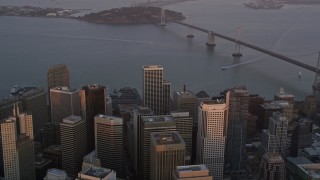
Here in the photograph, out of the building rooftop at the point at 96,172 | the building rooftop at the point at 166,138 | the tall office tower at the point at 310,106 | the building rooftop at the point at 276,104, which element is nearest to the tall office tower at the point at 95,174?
the building rooftop at the point at 96,172

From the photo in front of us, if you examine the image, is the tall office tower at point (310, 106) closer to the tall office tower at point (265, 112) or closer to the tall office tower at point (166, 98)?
the tall office tower at point (265, 112)

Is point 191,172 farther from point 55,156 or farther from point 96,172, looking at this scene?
point 55,156

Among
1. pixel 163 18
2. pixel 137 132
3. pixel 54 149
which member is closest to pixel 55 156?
pixel 54 149

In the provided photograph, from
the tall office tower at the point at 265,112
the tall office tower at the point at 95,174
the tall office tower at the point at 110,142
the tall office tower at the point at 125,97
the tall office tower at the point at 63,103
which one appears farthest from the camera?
the tall office tower at the point at 125,97

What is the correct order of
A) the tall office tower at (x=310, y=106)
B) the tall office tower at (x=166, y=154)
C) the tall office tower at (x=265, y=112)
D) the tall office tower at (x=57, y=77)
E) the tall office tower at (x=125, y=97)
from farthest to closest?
the tall office tower at (x=310, y=106) < the tall office tower at (x=125, y=97) < the tall office tower at (x=57, y=77) < the tall office tower at (x=265, y=112) < the tall office tower at (x=166, y=154)

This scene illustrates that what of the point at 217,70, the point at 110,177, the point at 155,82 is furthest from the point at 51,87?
the point at 217,70

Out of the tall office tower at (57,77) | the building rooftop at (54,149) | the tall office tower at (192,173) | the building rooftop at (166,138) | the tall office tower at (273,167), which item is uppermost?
the tall office tower at (57,77)

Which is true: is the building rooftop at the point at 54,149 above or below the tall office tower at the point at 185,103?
below

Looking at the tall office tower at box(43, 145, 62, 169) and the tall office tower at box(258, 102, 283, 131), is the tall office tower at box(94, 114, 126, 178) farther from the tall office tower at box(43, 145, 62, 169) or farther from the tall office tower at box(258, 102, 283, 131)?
the tall office tower at box(258, 102, 283, 131)
